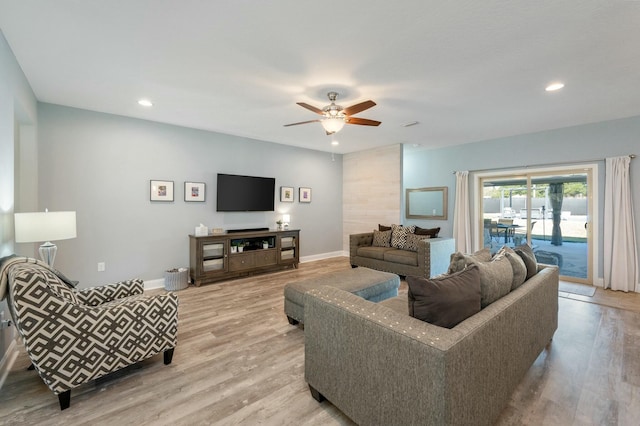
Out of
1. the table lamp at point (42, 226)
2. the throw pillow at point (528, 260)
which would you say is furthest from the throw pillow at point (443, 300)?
the table lamp at point (42, 226)

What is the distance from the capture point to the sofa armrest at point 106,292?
232 cm

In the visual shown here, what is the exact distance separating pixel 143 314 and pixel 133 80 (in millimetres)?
2389

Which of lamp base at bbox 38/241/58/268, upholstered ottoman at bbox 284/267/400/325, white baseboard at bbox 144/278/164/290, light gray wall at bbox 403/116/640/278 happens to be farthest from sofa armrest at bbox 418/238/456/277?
lamp base at bbox 38/241/58/268

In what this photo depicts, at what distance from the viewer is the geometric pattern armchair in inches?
65.3

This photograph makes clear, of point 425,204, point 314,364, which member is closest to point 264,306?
point 314,364

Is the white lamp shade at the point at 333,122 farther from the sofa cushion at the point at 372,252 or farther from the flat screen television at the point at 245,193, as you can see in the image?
the sofa cushion at the point at 372,252

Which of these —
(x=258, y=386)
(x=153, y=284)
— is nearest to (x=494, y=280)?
(x=258, y=386)

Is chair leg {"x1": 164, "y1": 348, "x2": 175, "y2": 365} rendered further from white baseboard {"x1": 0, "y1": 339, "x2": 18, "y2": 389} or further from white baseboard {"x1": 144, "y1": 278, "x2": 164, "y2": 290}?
white baseboard {"x1": 144, "y1": 278, "x2": 164, "y2": 290}

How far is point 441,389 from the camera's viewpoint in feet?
3.67

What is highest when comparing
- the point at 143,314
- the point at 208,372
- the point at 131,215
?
the point at 131,215

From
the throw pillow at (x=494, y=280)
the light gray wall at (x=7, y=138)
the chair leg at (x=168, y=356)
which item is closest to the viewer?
the throw pillow at (x=494, y=280)

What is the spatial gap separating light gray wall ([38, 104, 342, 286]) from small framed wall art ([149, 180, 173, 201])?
8 cm

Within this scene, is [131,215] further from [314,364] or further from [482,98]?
[482,98]

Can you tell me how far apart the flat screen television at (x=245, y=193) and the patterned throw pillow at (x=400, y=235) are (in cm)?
244
